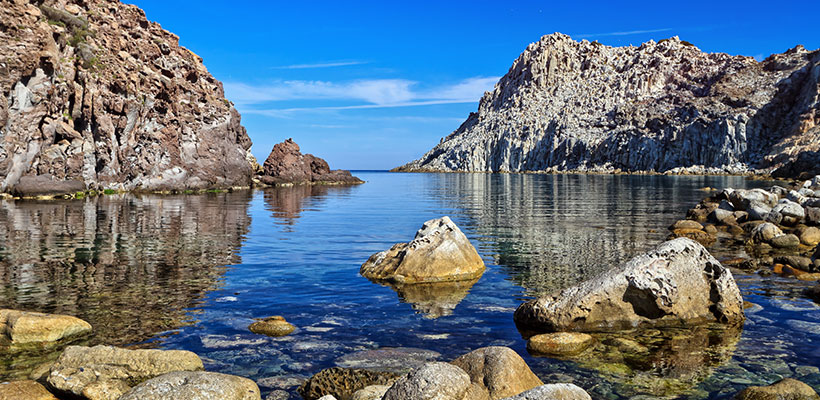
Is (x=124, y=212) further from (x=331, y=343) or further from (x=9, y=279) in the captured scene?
(x=331, y=343)

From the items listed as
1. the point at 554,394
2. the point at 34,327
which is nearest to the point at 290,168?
the point at 34,327

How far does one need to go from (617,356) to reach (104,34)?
8177cm

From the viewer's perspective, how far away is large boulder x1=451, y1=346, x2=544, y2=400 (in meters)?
7.68

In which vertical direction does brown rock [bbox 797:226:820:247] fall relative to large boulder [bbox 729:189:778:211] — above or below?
below

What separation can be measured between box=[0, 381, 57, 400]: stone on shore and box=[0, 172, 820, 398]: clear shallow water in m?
1.51

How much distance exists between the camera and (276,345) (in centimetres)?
1084

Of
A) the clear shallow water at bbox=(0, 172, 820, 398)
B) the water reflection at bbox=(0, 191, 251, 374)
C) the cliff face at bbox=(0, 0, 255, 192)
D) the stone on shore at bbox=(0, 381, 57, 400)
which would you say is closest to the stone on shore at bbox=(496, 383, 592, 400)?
the clear shallow water at bbox=(0, 172, 820, 398)

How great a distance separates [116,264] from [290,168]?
84.6 metres

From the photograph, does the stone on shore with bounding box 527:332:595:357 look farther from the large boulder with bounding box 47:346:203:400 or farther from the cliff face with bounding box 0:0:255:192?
the cliff face with bounding box 0:0:255:192

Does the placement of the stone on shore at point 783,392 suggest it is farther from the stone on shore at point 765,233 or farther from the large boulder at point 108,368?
the stone on shore at point 765,233

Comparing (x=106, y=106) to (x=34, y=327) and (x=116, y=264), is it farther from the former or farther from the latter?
(x=34, y=327)

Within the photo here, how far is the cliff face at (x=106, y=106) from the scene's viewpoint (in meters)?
55.0

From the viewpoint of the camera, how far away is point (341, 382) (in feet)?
27.4

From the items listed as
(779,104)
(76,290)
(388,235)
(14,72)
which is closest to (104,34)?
(14,72)
